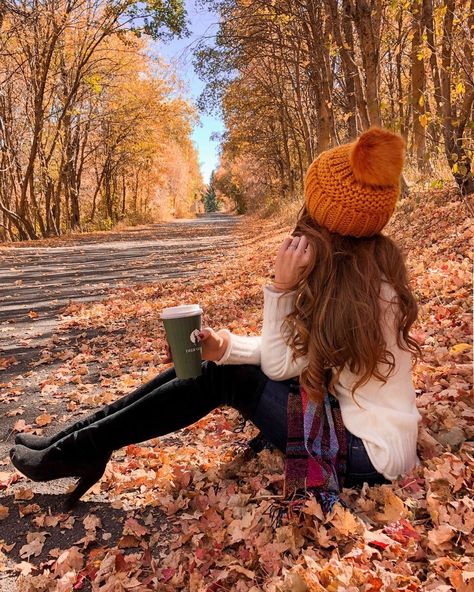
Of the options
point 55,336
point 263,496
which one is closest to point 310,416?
point 263,496

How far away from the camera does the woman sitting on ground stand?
5.97ft

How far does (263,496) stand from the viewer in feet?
7.41

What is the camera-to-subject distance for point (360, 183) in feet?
5.89

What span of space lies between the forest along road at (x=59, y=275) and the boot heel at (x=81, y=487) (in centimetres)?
277

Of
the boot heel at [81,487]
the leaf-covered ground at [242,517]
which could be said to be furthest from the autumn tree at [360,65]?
the boot heel at [81,487]

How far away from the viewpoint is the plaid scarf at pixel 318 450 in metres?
1.98

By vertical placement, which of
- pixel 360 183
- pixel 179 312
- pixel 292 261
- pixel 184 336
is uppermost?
pixel 360 183

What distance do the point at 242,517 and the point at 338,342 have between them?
39.0 inches

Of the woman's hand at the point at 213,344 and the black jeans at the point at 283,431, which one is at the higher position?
the woman's hand at the point at 213,344

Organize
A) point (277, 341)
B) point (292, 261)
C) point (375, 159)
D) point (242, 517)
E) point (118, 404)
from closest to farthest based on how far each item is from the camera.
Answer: point (375, 159), point (292, 261), point (277, 341), point (242, 517), point (118, 404)

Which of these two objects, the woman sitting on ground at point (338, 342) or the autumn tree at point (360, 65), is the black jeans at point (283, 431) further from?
the autumn tree at point (360, 65)

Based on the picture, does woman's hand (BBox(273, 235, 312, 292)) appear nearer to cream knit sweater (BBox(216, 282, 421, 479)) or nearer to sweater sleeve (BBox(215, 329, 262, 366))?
cream knit sweater (BBox(216, 282, 421, 479))

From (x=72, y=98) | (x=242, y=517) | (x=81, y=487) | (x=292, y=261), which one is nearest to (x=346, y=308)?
(x=292, y=261)

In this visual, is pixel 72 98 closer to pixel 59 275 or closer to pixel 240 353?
pixel 59 275
